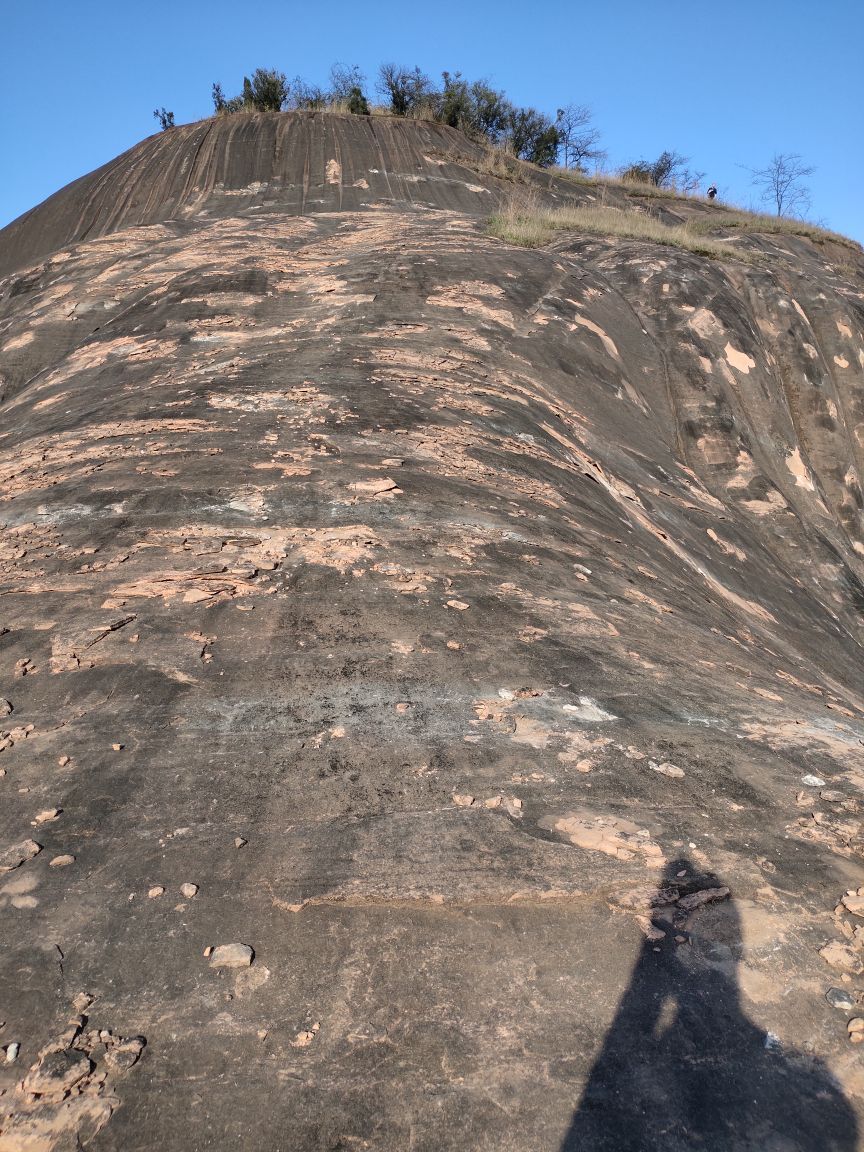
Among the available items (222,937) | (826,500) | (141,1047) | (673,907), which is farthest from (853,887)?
(826,500)

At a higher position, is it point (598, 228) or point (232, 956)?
point (598, 228)

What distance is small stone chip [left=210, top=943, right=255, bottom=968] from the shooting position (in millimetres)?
2143

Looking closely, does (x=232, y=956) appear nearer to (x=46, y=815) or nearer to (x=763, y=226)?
(x=46, y=815)

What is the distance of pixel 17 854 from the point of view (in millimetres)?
2488

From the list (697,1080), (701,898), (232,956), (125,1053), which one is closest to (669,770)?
(701,898)

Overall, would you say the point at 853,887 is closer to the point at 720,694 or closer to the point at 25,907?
the point at 720,694

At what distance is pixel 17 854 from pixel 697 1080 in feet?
6.78

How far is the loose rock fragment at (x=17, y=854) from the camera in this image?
8.05ft

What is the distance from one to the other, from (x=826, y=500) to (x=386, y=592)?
9525 mm

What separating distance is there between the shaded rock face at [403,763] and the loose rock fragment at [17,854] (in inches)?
0.7

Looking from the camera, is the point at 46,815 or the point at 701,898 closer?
the point at 701,898

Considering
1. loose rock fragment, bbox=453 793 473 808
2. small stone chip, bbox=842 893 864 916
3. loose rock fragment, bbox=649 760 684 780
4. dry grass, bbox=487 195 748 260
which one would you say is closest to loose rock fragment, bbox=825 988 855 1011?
small stone chip, bbox=842 893 864 916

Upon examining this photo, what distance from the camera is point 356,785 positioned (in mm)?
2846

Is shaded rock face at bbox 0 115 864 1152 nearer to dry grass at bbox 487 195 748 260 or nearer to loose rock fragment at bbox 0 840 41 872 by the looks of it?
loose rock fragment at bbox 0 840 41 872
